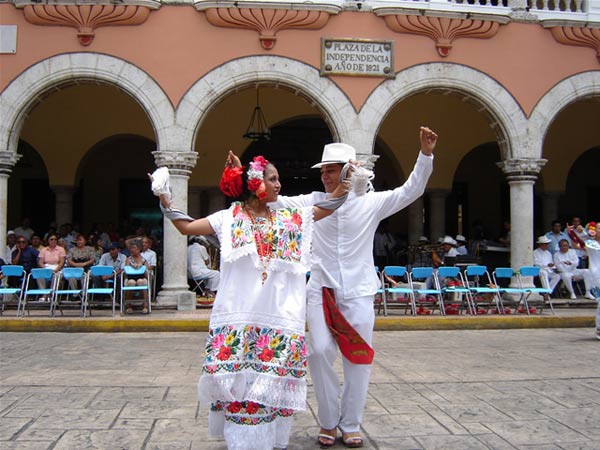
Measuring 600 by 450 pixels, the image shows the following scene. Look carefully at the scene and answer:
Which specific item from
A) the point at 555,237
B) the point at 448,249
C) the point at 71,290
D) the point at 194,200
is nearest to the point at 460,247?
the point at 448,249

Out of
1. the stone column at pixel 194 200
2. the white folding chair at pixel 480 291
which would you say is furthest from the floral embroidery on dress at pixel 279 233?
the stone column at pixel 194 200

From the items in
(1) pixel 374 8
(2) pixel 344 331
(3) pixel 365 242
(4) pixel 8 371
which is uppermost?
(1) pixel 374 8

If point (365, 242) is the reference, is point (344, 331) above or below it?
below

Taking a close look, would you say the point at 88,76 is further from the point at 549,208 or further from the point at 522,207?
the point at 549,208

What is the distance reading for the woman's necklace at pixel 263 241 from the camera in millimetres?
3629

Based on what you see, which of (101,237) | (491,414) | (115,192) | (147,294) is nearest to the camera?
(491,414)

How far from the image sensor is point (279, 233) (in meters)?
3.72

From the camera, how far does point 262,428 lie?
3.44 m

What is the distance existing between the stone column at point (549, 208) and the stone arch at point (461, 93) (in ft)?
16.0

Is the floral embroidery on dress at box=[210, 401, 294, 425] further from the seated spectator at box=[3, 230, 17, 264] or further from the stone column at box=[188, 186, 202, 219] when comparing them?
the stone column at box=[188, 186, 202, 219]

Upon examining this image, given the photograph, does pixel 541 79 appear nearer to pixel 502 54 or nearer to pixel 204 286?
pixel 502 54

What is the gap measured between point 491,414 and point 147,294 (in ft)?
23.7

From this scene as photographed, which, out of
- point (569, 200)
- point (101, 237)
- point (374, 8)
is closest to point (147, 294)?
point (101, 237)

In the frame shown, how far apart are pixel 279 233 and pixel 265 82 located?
835 cm
